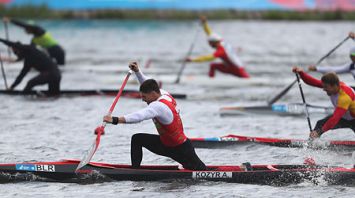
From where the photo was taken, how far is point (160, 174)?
12906 mm

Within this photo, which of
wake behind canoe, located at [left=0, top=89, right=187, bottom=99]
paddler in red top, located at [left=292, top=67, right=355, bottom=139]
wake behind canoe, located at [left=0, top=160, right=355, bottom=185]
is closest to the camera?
wake behind canoe, located at [left=0, top=160, right=355, bottom=185]

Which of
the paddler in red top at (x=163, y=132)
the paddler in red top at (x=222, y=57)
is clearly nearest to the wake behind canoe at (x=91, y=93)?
the paddler in red top at (x=222, y=57)

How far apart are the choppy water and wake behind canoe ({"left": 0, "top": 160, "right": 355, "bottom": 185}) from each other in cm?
13

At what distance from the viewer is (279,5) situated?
211 ft

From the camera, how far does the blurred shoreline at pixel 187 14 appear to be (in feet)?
203

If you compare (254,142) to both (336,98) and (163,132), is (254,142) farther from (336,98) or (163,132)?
(163,132)

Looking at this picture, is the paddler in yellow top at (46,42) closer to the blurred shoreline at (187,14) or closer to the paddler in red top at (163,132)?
the paddler in red top at (163,132)

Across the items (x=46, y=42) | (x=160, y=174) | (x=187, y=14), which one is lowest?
(x=160, y=174)

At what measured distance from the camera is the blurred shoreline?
6194 centimetres

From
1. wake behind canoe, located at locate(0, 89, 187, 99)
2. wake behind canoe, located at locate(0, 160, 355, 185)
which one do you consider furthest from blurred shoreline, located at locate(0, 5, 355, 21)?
wake behind canoe, located at locate(0, 160, 355, 185)

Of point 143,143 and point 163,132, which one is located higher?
point 163,132

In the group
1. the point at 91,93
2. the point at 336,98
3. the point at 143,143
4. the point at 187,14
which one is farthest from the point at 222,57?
the point at 187,14

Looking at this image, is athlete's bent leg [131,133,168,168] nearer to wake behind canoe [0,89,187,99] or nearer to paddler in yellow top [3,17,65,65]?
wake behind canoe [0,89,187,99]

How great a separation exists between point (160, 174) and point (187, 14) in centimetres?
5061
